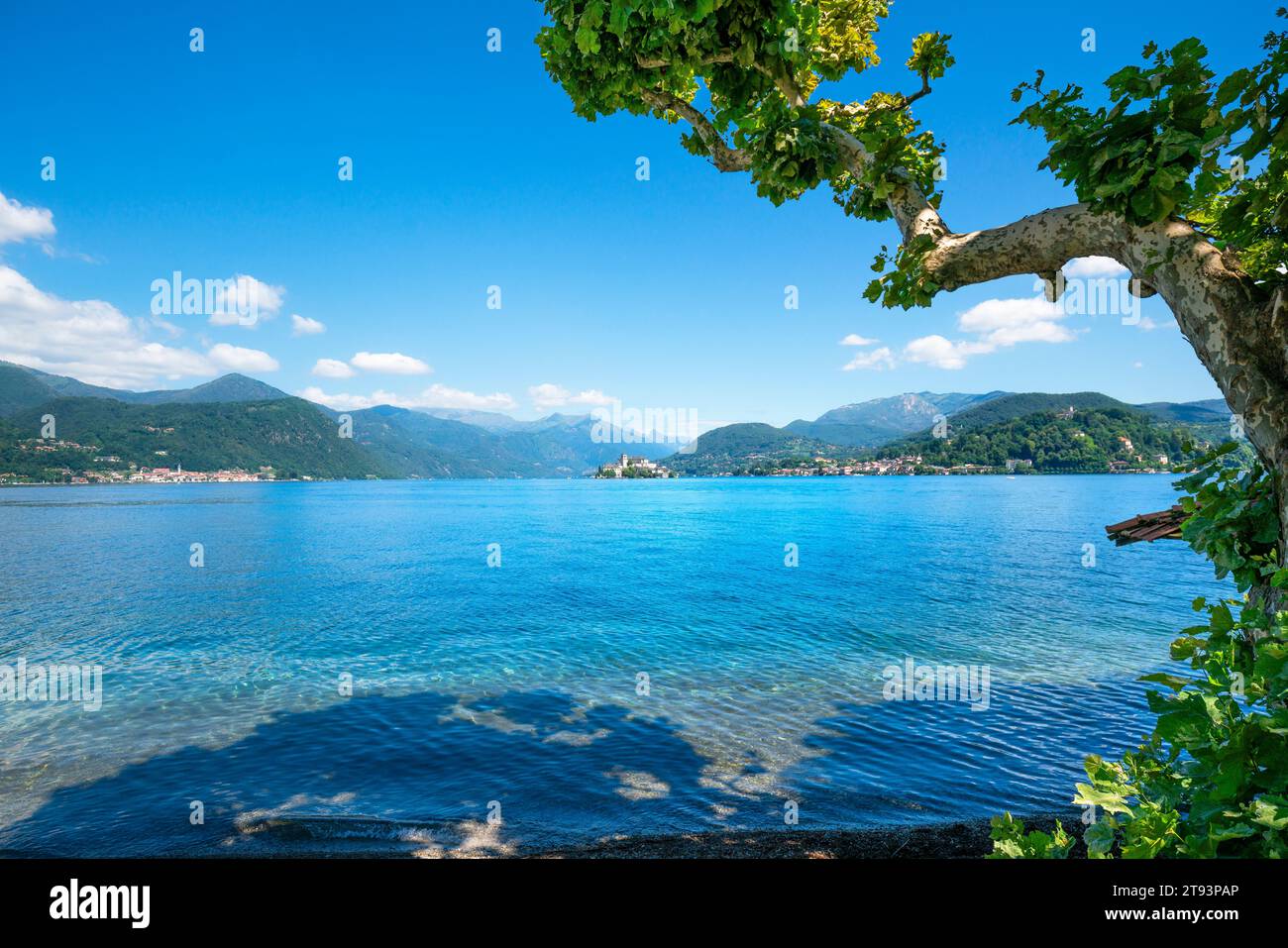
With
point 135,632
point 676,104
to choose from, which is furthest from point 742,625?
point 135,632

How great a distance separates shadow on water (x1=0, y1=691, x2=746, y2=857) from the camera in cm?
1232

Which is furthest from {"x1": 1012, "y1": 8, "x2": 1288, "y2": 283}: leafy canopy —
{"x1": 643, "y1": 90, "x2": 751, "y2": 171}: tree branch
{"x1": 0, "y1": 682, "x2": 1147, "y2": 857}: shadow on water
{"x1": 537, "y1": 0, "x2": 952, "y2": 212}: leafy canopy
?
{"x1": 0, "y1": 682, "x2": 1147, "y2": 857}: shadow on water

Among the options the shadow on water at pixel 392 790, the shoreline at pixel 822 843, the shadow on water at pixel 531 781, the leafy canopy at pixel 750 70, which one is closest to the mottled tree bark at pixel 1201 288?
the leafy canopy at pixel 750 70

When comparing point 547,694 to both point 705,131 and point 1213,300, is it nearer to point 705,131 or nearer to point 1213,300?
point 705,131

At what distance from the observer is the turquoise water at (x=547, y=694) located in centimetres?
1333

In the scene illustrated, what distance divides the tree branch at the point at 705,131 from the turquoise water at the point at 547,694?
12.2 m

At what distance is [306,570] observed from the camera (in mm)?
50656

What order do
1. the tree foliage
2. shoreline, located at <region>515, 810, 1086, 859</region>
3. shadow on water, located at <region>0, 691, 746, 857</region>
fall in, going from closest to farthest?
the tree foliage
shoreline, located at <region>515, 810, 1086, 859</region>
shadow on water, located at <region>0, 691, 746, 857</region>

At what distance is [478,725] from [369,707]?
14.0ft

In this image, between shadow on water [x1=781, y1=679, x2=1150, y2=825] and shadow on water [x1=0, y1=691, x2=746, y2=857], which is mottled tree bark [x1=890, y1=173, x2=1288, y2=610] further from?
shadow on water [x1=0, y1=691, x2=746, y2=857]

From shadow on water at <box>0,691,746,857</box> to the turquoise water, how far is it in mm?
74

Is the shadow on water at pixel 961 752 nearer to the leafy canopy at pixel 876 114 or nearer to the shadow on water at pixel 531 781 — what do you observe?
the shadow on water at pixel 531 781

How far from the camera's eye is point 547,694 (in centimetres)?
2120
